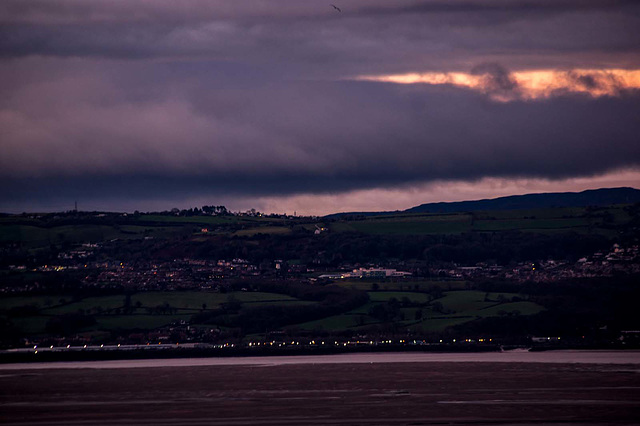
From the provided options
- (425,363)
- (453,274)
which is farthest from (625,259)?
(425,363)

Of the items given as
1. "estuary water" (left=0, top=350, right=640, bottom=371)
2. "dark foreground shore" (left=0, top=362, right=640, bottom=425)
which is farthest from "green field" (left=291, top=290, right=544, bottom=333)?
"dark foreground shore" (left=0, top=362, right=640, bottom=425)

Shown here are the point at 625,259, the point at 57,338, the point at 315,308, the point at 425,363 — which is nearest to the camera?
the point at 425,363

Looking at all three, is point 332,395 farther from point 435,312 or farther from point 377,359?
point 435,312

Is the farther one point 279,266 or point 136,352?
point 279,266

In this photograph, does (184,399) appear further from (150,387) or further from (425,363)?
(425,363)

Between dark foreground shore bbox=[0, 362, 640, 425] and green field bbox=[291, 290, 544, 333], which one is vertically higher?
green field bbox=[291, 290, 544, 333]

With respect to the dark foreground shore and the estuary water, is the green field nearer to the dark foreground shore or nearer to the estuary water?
the estuary water

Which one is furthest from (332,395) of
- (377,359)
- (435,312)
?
(435,312)
